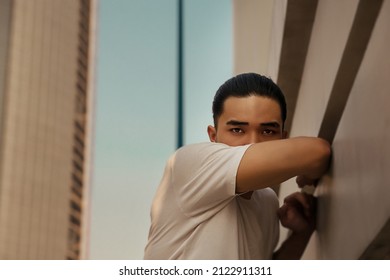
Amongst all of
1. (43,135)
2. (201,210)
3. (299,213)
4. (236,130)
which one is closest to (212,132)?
(236,130)

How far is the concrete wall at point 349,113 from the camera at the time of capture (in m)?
1.20

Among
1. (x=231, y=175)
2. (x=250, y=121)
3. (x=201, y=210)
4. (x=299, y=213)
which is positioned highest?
(x=250, y=121)

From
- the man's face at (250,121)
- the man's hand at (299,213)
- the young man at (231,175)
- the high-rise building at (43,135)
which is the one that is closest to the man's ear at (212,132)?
the young man at (231,175)

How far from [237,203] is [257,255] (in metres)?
0.17

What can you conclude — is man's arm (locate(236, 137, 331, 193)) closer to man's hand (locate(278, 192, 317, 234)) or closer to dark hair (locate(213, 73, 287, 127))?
dark hair (locate(213, 73, 287, 127))

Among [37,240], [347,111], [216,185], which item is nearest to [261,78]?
[347,111]

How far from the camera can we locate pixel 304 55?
2.65 m

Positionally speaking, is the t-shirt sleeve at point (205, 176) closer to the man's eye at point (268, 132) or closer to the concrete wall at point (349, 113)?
the man's eye at point (268, 132)

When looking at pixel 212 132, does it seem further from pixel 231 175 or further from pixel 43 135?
pixel 43 135

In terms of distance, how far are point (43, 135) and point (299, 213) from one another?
1529 inches

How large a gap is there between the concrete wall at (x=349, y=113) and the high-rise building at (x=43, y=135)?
33.0 m

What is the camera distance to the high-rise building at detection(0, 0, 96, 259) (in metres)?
35.8

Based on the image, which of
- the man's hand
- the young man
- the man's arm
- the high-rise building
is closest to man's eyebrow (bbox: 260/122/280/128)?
the young man

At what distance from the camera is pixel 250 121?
150 centimetres
